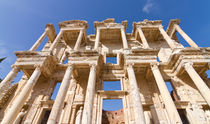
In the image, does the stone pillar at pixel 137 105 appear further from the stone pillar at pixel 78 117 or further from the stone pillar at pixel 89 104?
the stone pillar at pixel 78 117

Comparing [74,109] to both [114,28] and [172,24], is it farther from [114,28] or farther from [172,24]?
[172,24]

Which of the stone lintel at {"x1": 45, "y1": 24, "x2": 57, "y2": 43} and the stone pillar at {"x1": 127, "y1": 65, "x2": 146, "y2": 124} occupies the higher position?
the stone lintel at {"x1": 45, "y1": 24, "x2": 57, "y2": 43}

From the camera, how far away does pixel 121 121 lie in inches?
647

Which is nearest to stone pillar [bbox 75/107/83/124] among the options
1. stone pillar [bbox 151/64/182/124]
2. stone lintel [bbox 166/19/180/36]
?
stone pillar [bbox 151/64/182/124]

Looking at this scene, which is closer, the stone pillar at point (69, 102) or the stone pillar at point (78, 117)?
the stone pillar at point (78, 117)

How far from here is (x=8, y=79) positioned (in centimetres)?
962

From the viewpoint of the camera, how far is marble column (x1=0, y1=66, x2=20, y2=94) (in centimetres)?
917

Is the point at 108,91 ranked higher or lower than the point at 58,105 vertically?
higher

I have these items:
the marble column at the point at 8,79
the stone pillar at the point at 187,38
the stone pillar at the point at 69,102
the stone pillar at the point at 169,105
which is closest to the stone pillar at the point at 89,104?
the stone pillar at the point at 69,102

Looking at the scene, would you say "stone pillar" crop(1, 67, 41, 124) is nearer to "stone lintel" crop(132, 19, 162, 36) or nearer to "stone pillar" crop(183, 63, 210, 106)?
"stone pillar" crop(183, 63, 210, 106)

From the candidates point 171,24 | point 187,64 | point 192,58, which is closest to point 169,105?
point 187,64

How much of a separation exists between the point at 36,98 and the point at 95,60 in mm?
6843

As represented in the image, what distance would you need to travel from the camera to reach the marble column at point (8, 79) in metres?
9.17

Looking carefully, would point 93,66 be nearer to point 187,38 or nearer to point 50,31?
point 50,31
